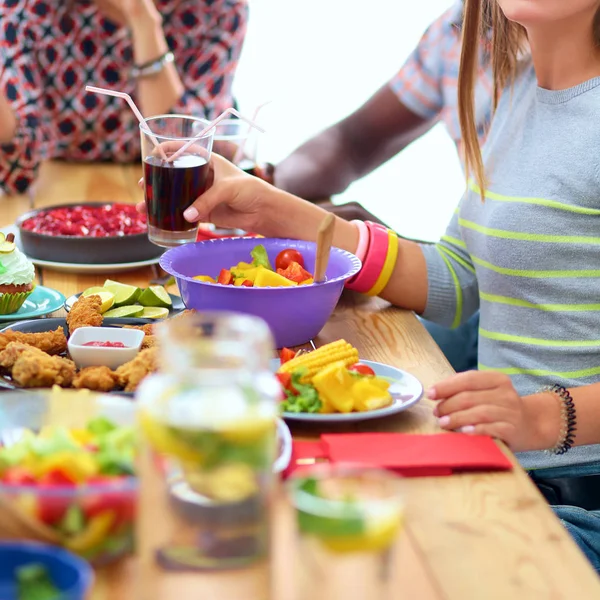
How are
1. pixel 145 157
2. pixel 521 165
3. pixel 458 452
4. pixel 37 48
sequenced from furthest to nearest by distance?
pixel 37 48 → pixel 521 165 → pixel 145 157 → pixel 458 452

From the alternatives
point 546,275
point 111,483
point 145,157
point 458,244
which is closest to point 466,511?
point 111,483

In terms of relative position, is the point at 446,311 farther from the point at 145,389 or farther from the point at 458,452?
the point at 145,389

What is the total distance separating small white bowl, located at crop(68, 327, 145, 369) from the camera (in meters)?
1.11

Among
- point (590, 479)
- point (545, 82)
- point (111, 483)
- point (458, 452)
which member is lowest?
point (590, 479)

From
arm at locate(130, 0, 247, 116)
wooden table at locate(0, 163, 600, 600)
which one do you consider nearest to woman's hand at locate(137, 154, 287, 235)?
wooden table at locate(0, 163, 600, 600)

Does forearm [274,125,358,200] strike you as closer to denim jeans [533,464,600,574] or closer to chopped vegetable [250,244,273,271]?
chopped vegetable [250,244,273,271]

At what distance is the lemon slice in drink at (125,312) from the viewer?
1331mm

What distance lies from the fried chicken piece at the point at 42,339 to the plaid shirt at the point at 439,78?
1.09m

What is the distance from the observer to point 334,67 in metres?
5.34

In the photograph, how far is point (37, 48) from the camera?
250 cm

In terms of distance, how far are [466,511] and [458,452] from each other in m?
0.11

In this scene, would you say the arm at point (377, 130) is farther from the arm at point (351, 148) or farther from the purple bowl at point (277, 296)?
the purple bowl at point (277, 296)

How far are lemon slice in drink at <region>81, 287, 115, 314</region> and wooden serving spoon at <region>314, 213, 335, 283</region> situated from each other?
297mm

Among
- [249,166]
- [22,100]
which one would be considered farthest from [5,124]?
[249,166]
